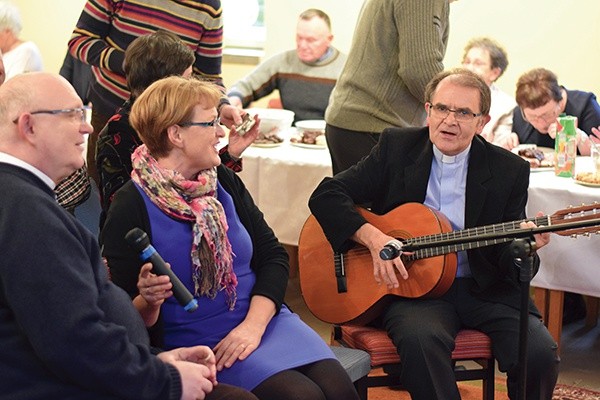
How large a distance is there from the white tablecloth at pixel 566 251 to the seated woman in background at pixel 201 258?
1.45 metres

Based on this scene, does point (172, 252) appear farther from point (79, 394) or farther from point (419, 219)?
point (419, 219)

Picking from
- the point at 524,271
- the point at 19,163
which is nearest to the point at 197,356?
the point at 19,163

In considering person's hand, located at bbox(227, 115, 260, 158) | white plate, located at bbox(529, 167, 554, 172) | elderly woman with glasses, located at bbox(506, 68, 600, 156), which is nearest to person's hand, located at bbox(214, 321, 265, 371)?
person's hand, located at bbox(227, 115, 260, 158)

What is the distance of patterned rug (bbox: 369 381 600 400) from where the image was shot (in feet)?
11.5

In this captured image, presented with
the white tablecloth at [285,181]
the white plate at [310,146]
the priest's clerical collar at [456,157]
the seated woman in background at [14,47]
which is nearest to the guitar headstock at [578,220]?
the priest's clerical collar at [456,157]

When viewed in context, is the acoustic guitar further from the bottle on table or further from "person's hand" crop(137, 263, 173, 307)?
the bottle on table

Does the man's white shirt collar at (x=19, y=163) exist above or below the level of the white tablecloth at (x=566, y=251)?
above

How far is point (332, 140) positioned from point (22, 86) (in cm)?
186

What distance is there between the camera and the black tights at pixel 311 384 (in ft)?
7.63

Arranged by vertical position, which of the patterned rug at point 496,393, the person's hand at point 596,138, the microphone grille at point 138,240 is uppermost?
the microphone grille at point 138,240

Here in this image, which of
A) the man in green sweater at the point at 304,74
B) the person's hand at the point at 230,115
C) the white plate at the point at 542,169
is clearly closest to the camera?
the person's hand at the point at 230,115

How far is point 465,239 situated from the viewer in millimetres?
2562

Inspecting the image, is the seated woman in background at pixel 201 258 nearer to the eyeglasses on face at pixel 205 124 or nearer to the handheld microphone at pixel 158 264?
the eyeglasses on face at pixel 205 124

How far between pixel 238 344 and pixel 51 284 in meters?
0.74
